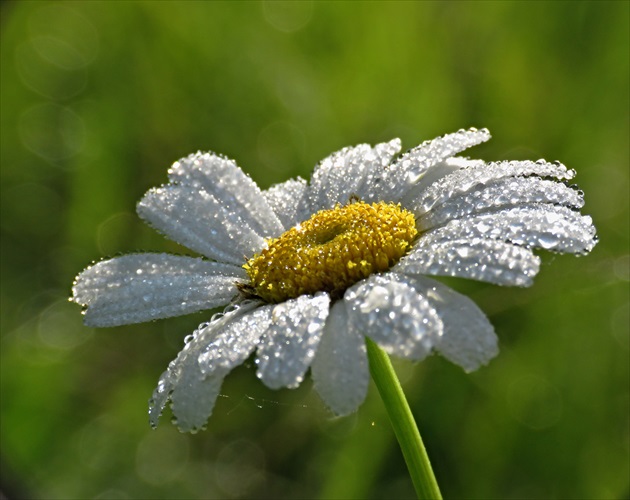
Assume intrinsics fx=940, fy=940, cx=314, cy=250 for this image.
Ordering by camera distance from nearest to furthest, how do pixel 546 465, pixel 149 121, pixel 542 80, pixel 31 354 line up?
pixel 546 465, pixel 31 354, pixel 542 80, pixel 149 121

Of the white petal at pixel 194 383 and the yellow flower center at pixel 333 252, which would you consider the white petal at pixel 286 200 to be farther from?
the white petal at pixel 194 383

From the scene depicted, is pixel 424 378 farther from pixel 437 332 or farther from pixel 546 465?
pixel 437 332

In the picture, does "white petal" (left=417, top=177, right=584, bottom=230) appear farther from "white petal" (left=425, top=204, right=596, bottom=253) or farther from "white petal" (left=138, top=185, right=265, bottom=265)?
"white petal" (left=138, top=185, right=265, bottom=265)

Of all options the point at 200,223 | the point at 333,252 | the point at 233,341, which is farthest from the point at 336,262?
the point at 200,223

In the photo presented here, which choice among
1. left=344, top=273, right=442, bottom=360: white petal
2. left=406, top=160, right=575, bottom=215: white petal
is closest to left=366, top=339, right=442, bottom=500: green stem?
left=344, top=273, right=442, bottom=360: white petal

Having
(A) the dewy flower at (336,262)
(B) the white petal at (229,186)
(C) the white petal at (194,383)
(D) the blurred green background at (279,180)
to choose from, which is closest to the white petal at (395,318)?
(A) the dewy flower at (336,262)

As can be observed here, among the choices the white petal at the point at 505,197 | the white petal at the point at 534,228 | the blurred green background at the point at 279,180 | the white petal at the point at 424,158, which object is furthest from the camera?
the blurred green background at the point at 279,180

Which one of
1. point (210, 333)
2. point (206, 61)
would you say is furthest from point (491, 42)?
point (210, 333)
